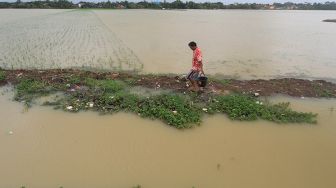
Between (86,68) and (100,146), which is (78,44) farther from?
(100,146)

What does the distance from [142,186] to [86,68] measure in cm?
654

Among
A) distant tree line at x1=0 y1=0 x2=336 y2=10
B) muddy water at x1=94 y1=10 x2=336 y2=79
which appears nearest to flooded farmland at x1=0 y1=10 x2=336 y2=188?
muddy water at x1=94 y1=10 x2=336 y2=79

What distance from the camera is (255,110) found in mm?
6961

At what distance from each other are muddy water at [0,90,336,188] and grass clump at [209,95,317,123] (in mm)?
206

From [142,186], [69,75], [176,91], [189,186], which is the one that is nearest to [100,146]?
[142,186]

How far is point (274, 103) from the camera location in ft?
24.8

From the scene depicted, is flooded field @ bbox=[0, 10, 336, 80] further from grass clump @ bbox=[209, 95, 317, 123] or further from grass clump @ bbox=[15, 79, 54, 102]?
grass clump @ bbox=[209, 95, 317, 123]

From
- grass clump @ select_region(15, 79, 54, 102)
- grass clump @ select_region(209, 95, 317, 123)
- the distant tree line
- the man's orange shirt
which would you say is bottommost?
grass clump @ select_region(209, 95, 317, 123)

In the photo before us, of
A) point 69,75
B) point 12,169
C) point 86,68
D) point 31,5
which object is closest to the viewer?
point 12,169

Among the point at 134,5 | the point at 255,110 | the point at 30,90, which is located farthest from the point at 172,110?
the point at 134,5

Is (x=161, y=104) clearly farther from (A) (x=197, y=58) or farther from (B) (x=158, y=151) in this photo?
(B) (x=158, y=151)

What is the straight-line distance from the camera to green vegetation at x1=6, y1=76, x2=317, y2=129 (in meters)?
6.73

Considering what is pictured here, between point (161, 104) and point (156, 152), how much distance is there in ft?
6.00

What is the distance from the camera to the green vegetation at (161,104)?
6.73 metres
